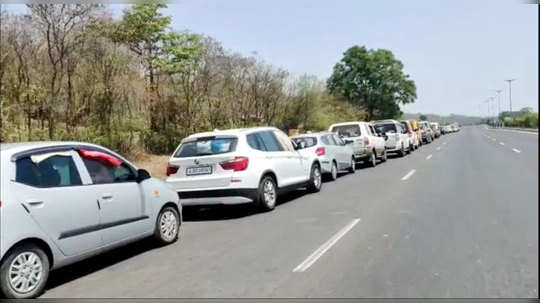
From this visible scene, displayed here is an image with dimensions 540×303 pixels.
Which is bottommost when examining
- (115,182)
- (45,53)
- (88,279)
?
(88,279)

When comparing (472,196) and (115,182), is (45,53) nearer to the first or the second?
(115,182)

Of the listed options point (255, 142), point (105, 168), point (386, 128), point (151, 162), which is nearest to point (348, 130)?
point (386, 128)

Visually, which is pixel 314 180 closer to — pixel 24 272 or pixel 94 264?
pixel 94 264

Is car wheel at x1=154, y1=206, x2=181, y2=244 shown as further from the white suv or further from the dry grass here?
the dry grass

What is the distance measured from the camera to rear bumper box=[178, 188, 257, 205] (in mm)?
9898

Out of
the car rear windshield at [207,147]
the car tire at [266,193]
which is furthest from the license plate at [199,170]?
the car tire at [266,193]

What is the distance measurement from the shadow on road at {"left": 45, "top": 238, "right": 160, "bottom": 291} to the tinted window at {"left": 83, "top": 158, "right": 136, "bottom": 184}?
1.06m

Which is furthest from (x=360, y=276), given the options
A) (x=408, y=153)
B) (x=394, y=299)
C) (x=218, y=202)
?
(x=408, y=153)

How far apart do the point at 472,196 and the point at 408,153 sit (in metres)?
20.1

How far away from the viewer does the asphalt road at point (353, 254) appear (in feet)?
15.2

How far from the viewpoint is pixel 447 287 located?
16.0 ft

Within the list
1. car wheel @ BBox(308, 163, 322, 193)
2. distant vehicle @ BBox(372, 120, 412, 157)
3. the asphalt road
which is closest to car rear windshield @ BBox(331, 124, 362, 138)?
distant vehicle @ BBox(372, 120, 412, 157)

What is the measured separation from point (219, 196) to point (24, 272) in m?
4.87

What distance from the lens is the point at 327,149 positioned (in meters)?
16.2
